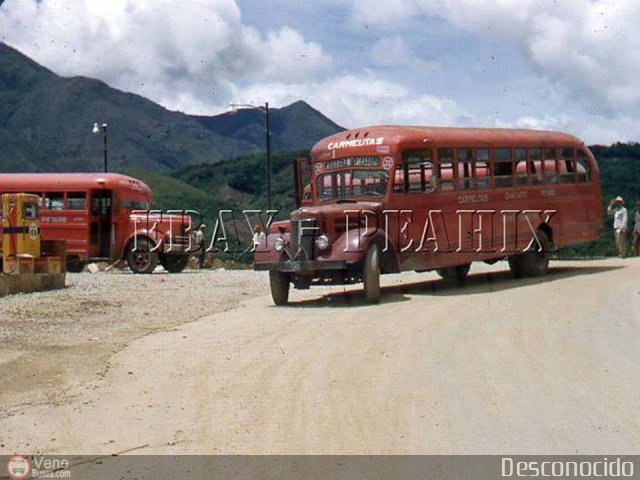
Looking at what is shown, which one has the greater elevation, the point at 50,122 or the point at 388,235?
the point at 50,122

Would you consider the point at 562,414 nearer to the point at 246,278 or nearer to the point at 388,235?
the point at 388,235

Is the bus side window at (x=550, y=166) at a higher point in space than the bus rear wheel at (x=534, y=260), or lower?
higher

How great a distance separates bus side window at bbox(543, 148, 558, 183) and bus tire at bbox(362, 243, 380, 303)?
20.1ft

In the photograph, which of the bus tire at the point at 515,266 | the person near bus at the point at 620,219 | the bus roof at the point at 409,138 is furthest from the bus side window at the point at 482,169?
the person near bus at the point at 620,219

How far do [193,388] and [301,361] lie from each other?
1676 millimetres

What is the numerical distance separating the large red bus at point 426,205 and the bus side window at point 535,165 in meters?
0.02

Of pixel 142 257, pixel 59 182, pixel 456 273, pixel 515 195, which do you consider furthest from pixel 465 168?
pixel 59 182

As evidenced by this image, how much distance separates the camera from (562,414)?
776 cm

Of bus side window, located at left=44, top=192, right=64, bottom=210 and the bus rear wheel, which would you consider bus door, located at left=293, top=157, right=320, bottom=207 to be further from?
bus side window, located at left=44, top=192, right=64, bottom=210

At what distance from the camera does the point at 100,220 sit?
92.9ft

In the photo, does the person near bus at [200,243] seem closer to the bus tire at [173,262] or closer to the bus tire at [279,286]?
the bus tire at [173,262]

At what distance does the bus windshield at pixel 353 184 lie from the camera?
17.6 meters

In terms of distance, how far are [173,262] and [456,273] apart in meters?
11.1
